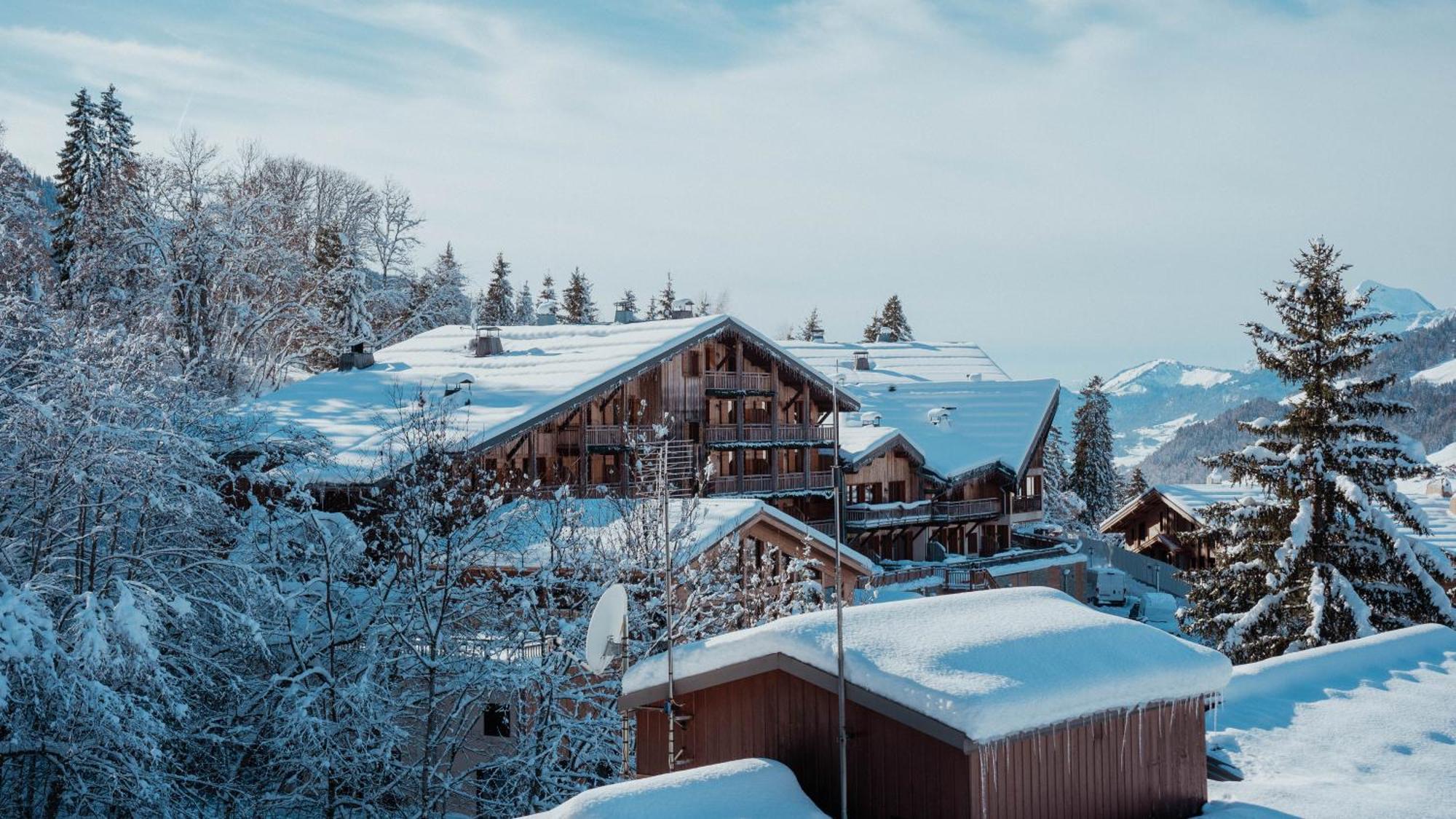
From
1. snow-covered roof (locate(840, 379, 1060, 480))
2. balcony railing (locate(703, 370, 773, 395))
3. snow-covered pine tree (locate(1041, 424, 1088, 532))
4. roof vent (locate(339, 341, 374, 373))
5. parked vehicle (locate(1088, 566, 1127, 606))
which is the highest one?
roof vent (locate(339, 341, 374, 373))

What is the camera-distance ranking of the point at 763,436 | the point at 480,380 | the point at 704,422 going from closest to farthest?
the point at 480,380 < the point at 704,422 < the point at 763,436

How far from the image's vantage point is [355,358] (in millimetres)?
35500

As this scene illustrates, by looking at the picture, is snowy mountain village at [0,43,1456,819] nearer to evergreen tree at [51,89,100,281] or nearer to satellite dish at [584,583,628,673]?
satellite dish at [584,583,628,673]

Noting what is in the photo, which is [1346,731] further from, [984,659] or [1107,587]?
[1107,587]

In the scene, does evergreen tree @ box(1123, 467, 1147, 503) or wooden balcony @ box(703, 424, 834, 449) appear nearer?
wooden balcony @ box(703, 424, 834, 449)

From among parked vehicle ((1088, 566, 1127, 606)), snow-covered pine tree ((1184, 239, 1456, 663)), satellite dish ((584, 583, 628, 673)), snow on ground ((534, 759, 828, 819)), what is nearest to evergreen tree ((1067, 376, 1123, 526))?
parked vehicle ((1088, 566, 1127, 606))

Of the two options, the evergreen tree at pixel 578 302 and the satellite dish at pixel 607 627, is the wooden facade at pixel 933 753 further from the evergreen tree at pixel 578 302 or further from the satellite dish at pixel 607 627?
the evergreen tree at pixel 578 302

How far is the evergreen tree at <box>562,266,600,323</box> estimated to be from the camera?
6950cm

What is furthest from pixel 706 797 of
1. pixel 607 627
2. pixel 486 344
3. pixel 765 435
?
pixel 765 435

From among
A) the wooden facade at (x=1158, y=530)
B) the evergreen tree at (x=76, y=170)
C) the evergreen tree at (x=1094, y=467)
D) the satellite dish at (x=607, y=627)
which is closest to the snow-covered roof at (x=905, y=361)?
the evergreen tree at (x=1094, y=467)

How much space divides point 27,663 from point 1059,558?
132 ft

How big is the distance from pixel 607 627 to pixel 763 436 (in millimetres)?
27144

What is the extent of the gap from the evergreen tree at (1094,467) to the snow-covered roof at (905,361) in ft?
19.0

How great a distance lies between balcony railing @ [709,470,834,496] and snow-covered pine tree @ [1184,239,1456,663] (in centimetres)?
1723
